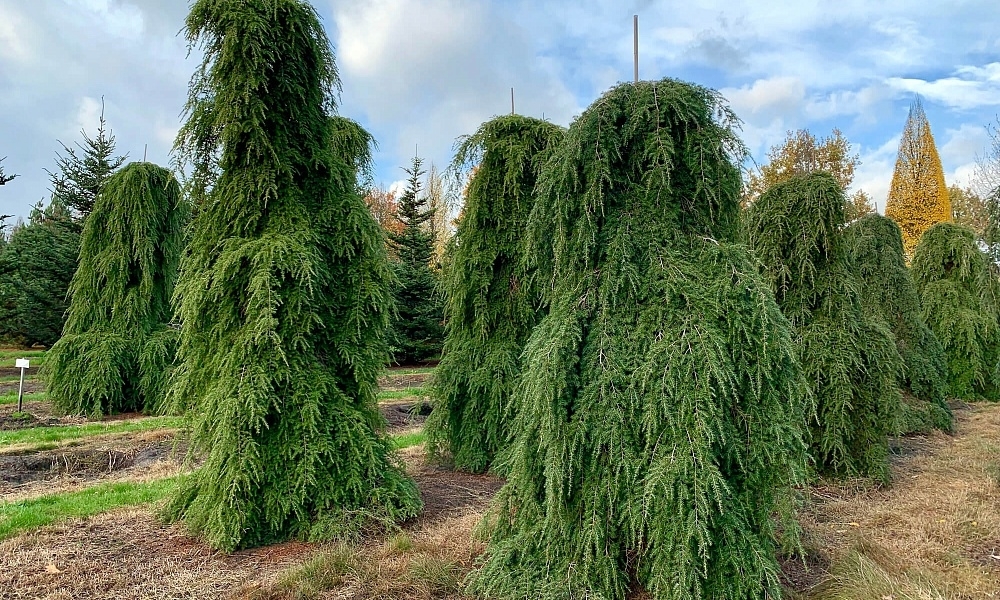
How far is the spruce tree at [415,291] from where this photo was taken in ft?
64.0

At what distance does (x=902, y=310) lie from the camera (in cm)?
965

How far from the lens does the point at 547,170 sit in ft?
12.3

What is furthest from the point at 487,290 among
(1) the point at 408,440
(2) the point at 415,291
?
(2) the point at 415,291

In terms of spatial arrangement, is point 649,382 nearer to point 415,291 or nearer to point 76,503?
point 76,503

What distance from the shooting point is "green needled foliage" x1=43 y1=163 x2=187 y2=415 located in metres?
10.1

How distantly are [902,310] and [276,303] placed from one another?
10097 millimetres

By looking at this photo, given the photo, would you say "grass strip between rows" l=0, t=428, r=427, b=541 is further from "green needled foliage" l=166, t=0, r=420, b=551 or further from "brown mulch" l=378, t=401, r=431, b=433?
"brown mulch" l=378, t=401, r=431, b=433

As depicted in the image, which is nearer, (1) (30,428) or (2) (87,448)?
(2) (87,448)

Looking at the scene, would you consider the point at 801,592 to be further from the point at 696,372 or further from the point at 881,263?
the point at 881,263

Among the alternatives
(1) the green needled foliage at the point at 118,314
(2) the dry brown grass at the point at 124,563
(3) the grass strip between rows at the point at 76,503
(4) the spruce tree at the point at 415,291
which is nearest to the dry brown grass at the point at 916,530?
(2) the dry brown grass at the point at 124,563

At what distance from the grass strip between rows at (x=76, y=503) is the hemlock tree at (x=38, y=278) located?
13291 millimetres

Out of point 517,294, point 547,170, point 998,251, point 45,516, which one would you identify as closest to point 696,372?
point 547,170

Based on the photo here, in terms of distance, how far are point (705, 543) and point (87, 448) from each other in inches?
328

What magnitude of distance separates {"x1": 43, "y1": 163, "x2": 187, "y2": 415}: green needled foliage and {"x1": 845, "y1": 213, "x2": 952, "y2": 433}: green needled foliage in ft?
40.0
